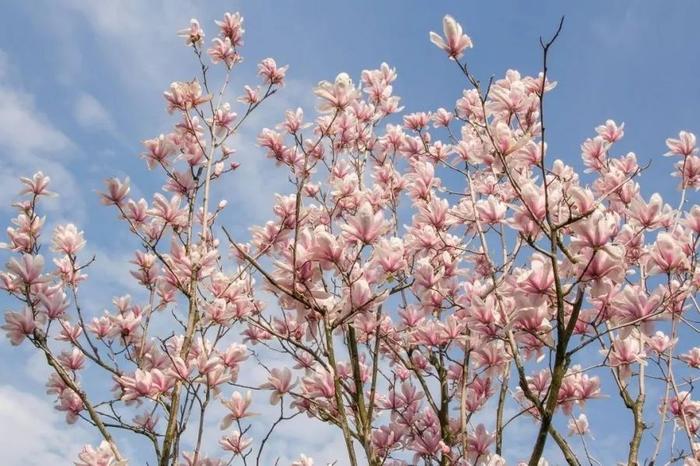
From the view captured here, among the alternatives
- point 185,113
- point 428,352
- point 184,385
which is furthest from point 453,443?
point 185,113

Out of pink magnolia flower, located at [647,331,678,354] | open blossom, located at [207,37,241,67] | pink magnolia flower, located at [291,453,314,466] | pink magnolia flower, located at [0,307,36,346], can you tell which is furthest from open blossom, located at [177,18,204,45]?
pink magnolia flower, located at [647,331,678,354]

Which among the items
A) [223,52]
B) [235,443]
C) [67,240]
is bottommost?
[235,443]

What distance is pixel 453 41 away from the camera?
115 inches

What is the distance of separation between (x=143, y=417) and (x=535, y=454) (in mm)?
2319

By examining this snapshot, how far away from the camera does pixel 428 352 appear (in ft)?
13.7

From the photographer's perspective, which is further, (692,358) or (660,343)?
(692,358)

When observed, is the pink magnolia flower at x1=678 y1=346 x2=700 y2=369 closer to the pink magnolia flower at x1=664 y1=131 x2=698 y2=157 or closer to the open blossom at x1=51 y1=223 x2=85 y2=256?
the pink magnolia flower at x1=664 y1=131 x2=698 y2=157

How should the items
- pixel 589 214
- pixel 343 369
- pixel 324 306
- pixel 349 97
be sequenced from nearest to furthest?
pixel 589 214, pixel 324 306, pixel 349 97, pixel 343 369

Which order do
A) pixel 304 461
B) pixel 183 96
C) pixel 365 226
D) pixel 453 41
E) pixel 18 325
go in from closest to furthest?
pixel 365 226
pixel 453 41
pixel 18 325
pixel 304 461
pixel 183 96

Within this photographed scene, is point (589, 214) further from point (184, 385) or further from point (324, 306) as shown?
point (184, 385)

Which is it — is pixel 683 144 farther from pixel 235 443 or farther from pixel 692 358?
pixel 235 443

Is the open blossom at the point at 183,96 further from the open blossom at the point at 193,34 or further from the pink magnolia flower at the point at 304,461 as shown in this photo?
the pink magnolia flower at the point at 304,461

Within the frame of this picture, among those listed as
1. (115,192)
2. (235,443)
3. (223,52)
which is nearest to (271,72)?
(223,52)

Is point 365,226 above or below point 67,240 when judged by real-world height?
below
